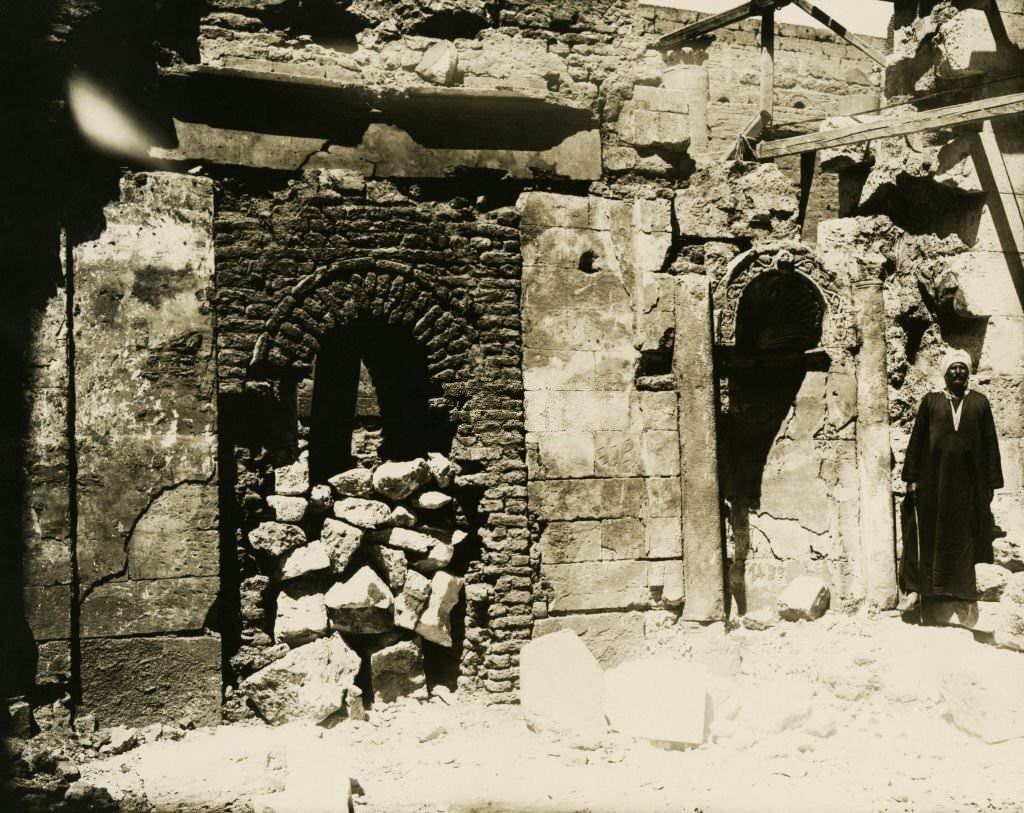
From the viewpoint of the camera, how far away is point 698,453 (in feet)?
21.5

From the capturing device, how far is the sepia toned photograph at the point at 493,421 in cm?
545

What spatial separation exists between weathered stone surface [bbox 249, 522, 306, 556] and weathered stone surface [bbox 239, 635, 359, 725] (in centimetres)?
68

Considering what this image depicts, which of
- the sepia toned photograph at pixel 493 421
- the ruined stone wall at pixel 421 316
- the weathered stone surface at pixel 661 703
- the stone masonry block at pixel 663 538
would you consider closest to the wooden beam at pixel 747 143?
the sepia toned photograph at pixel 493 421

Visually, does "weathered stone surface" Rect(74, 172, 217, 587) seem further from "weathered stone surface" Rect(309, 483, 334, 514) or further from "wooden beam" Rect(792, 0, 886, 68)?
"wooden beam" Rect(792, 0, 886, 68)

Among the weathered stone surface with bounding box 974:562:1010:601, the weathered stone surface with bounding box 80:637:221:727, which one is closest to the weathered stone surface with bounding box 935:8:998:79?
the weathered stone surface with bounding box 974:562:1010:601

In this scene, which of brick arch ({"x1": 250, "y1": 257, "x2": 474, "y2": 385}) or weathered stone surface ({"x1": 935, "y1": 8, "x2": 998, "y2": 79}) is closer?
brick arch ({"x1": 250, "y1": 257, "x2": 474, "y2": 385})

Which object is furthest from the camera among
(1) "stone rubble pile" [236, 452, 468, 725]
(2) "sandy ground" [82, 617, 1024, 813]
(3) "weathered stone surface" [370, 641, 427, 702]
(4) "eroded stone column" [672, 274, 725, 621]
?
(4) "eroded stone column" [672, 274, 725, 621]

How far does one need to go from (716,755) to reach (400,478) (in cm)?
272

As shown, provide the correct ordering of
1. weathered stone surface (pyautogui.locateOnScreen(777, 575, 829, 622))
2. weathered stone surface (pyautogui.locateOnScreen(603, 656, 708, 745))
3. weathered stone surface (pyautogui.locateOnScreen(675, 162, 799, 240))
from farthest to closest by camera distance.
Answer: weathered stone surface (pyautogui.locateOnScreen(675, 162, 799, 240)), weathered stone surface (pyautogui.locateOnScreen(777, 575, 829, 622)), weathered stone surface (pyautogui.locateOnScreen(603, 656, 708, 745))

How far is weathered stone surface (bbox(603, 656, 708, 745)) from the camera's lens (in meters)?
5.29

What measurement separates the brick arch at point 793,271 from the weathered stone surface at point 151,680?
14.1 ft

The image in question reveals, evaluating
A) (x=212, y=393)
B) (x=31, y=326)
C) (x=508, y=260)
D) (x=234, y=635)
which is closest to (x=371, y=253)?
(x=508, y=260)

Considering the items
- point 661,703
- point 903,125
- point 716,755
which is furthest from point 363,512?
point 903,125

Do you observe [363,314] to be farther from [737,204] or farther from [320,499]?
[737,204]
